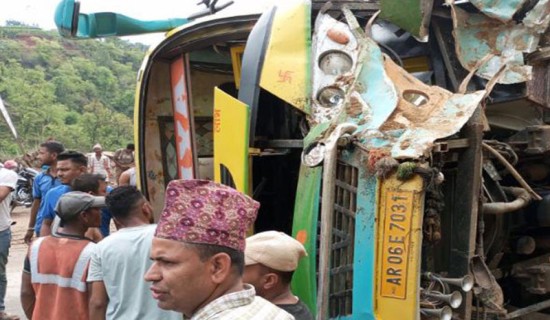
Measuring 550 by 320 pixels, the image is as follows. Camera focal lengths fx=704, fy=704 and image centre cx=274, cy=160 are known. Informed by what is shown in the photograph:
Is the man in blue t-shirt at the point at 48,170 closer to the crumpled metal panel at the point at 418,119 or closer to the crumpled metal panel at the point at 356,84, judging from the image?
the crumpled metal panel at the point at 356,84

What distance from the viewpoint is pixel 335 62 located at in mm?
3592

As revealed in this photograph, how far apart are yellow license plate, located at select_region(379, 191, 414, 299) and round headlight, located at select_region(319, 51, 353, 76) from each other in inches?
31.8

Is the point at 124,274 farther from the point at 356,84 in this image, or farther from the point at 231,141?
the point at 356,84

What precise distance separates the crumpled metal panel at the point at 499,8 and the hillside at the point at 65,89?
24.5m

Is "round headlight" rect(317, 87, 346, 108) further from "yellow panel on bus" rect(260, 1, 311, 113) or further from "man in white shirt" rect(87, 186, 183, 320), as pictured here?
"man in white shirt" rect(87, 186, 183, 320)

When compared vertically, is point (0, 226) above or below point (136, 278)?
below

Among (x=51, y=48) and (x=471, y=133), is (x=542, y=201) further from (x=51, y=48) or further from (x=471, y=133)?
(x=51, y=48)

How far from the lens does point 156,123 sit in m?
5.32

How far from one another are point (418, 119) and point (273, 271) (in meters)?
1.26

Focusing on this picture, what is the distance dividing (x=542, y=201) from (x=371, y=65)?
1.54 meters

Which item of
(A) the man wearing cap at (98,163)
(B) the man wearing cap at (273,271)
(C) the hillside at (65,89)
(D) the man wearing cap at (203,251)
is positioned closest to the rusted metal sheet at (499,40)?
(B) the man wearing cap at (273,271)

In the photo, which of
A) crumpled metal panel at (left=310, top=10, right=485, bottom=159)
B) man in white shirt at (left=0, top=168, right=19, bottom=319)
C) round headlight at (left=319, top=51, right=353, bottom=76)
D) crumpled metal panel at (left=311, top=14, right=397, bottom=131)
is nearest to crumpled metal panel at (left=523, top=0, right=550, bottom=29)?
crumpled metal panel at (left=310, top=10, right=485, bottom=159)

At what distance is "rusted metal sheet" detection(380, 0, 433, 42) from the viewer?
12.8 feet

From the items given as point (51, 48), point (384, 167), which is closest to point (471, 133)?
point (384, 167)
